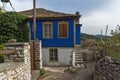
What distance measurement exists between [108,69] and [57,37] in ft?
30.2

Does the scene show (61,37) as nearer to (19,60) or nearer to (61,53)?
(61,53)

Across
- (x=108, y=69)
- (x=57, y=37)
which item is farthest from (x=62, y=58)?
(x=108, y=69)

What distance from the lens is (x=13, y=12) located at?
67.6 feet

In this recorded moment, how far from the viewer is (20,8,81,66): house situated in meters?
19.8

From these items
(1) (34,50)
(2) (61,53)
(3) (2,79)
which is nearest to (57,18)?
(2) (61,53)

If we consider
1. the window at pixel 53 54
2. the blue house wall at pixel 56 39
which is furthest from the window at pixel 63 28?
the window at pixel 53 54

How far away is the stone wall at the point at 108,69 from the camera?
1117 centimetres

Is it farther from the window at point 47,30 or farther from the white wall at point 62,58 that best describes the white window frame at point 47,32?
the white wall at point 62,58

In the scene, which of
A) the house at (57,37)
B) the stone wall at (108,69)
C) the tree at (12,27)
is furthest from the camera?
the house at (57,37)

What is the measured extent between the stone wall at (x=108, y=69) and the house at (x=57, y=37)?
7074mm

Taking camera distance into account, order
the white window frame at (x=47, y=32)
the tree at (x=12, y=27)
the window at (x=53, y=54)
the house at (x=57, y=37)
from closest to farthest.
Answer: the tree at (x=12, y=27)
the house at (x=57, y=37)
the window at (x=53, y=54)
the white window frame at (x=47, y=32)

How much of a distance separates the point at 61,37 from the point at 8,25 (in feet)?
16.5

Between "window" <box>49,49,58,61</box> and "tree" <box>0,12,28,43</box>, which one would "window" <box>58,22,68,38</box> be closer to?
"window" <box>49,49,58,61</box>

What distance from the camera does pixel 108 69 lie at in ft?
38.5
